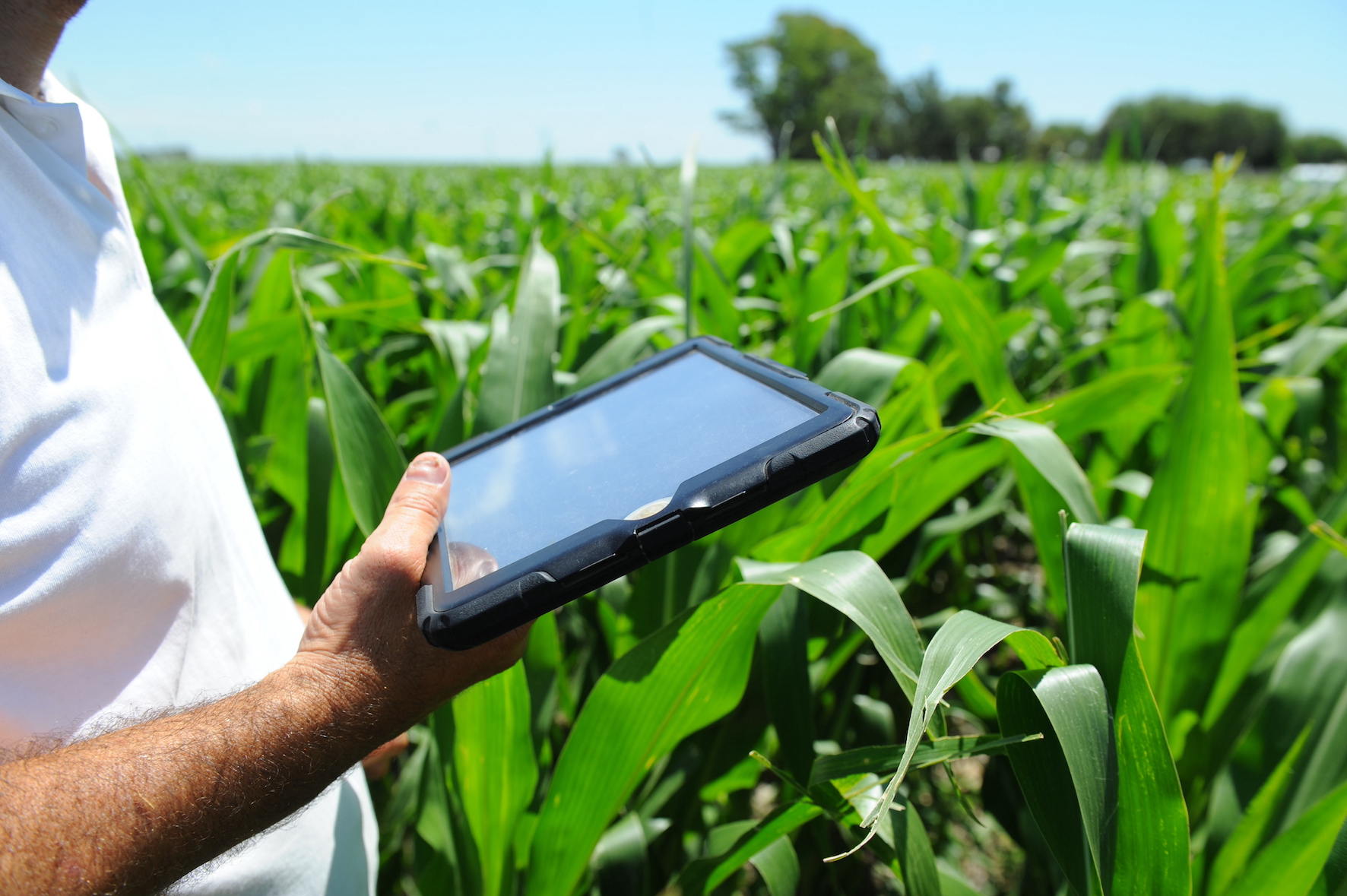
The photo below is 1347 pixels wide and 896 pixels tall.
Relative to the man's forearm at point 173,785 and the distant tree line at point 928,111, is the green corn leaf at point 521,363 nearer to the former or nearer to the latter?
the man's forearm at point 173,785

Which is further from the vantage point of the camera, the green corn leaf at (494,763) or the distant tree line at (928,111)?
the distant tree line at (928,111)

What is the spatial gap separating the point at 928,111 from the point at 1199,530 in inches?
1806

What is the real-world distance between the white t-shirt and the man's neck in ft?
0.11

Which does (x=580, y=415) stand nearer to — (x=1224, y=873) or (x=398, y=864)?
(x=1224, y=873)

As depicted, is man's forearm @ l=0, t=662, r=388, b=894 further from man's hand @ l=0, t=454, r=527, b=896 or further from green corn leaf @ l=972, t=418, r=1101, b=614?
green corn leaf @ l=972, t=418, r=1101, b=614

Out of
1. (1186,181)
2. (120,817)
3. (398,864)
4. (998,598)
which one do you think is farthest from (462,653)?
(1186,181)

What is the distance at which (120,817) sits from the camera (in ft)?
1.34

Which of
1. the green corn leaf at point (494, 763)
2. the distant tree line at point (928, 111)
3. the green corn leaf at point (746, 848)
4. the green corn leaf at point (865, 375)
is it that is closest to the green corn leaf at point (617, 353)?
the green corn leaf at point (865, 375)

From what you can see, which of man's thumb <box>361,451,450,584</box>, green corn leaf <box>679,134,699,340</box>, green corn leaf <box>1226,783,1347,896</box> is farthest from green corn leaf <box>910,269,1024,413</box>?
man's thumb <box>361,451,450,584</box>

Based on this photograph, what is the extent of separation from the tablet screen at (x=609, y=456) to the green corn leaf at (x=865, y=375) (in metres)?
0.33

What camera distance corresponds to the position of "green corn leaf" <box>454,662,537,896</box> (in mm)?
682

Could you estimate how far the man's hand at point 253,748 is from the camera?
0.39 metres

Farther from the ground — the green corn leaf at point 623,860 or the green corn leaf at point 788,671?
the green corn leaf at point 788,671

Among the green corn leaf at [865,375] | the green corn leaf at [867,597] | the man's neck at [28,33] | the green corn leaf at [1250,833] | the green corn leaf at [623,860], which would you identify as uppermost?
the man's neck at [28,33]
